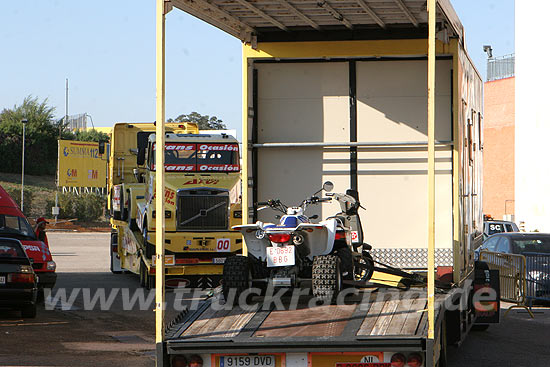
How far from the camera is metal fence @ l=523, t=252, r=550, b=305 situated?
56.9 feet

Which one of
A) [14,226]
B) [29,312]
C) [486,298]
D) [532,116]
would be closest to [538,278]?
[486,298]

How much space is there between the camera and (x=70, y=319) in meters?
15.2

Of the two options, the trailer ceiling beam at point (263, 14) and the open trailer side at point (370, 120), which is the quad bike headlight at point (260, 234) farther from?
the trailer ceiling beam at point (263, 14)

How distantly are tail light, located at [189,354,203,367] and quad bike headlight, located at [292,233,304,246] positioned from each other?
275 cm

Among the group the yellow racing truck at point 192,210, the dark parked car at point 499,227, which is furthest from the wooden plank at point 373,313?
the dark parked car at point 499,227

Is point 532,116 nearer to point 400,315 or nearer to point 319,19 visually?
point 319,19

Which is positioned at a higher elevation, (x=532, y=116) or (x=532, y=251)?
(x=532, y=116)

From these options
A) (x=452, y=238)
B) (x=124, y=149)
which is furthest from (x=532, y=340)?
(x=124, y=149)

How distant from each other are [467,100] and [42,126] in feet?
233

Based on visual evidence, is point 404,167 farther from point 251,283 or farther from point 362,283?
point 251,283

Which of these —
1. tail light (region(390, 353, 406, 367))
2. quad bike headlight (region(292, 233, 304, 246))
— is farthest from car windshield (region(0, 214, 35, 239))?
tail light (region(390, 353, 406, 367))

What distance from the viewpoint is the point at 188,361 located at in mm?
8000

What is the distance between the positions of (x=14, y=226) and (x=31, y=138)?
63.2 meters

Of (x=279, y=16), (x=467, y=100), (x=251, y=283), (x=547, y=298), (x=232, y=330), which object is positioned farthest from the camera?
(x=547, y=298)
